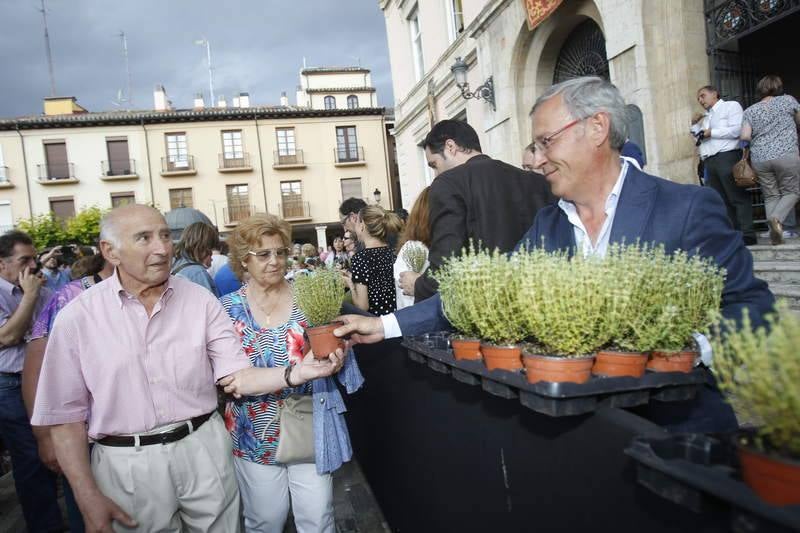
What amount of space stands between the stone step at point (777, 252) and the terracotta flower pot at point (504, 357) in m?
4.97

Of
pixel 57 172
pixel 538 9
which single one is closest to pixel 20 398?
pixel 538 9

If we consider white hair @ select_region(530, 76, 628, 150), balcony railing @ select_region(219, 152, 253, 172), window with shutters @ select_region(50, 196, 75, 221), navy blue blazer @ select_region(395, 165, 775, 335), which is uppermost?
balcony railing @ select_region(219, 152, 253, 172)

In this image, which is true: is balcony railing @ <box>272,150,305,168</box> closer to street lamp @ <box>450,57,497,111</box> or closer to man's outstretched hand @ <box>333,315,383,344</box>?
street lamp @ <box>450,57,497,111</box>

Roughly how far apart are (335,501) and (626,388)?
3243 mm

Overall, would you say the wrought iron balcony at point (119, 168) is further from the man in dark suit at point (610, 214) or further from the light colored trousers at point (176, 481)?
the man in dark suit at point (610, 214)

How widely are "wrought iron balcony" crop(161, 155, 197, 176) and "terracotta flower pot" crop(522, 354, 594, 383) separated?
109ft

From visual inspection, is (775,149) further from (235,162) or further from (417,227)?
(235,162)

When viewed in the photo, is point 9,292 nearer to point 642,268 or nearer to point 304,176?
point 642,268

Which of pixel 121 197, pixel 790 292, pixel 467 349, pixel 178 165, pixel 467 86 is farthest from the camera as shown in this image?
pixel 178 165

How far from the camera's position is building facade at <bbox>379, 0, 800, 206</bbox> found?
6145 millimetres

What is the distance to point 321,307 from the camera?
7.40ft

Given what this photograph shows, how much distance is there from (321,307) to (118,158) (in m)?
34.4

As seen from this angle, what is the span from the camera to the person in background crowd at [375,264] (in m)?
4.44

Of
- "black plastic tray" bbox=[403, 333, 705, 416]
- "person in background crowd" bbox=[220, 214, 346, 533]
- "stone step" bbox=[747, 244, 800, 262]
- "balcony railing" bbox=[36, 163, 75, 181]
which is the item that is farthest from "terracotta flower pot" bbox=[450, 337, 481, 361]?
"balcony railing" bbox=[36, 163, 75, 181]
